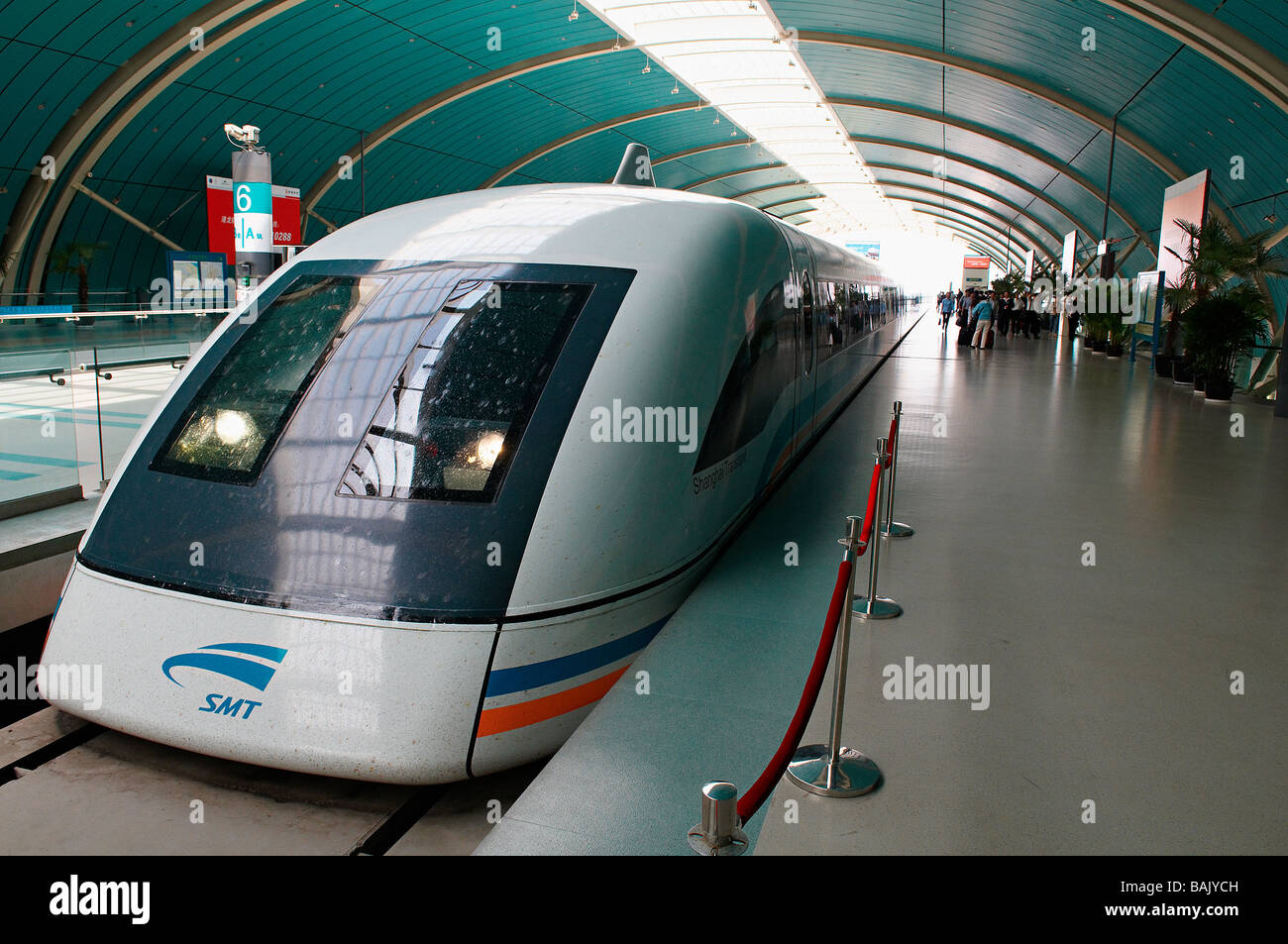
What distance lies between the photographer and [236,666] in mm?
3922

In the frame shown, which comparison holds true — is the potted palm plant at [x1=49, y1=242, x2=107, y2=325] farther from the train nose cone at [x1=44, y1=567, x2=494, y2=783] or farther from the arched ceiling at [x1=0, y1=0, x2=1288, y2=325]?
the train nose cone at [x1=44, y1=567, x2=494, y2=783]

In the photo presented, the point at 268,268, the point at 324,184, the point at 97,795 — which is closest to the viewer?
the point at 97,795

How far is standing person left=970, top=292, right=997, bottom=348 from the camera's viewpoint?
2522 centimetres

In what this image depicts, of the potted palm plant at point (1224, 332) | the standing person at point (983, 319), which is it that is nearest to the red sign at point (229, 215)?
the standing person at point (983, 319)

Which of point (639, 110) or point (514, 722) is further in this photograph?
point (639, 110)

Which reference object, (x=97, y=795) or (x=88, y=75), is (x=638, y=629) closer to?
(x=97, y=795)

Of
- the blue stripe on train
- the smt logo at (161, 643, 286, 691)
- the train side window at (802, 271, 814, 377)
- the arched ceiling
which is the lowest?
the blue stripe on train

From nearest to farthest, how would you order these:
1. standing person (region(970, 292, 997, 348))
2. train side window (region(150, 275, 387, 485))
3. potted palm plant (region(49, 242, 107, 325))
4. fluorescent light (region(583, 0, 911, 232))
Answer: train side window (region(150, 275, 387, 485))
fluorescent light (region(583, 0, 911, 232))
standing person (region(970, 292, 997, 348))
potted palm plant (region(49, 242, 107, 325))

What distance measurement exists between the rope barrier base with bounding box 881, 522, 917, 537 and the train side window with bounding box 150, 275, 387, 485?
370 centimetres

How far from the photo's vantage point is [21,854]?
3529mm

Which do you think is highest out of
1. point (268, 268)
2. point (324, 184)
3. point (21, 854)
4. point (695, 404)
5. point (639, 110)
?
point (639, 110)

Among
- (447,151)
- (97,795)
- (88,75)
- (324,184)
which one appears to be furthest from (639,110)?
(97,795)

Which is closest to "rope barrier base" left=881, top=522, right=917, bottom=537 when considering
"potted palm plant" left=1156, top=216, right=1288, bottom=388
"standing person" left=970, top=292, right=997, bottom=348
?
"potted palm plant" left=1156, top=216, right=1288, bottom=388

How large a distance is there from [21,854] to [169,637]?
0.91 m
